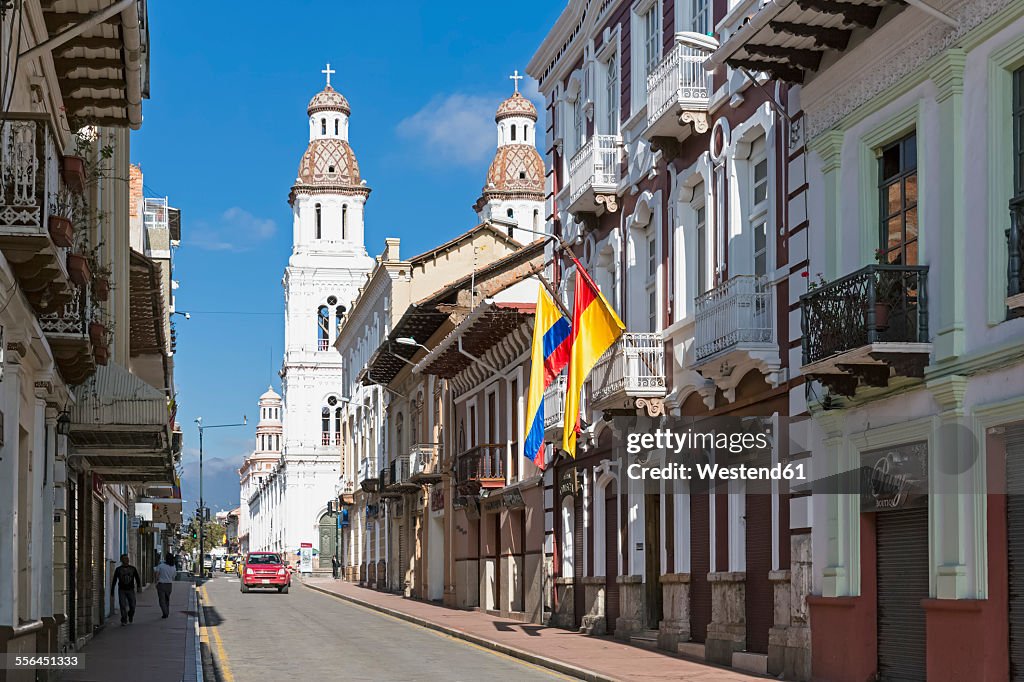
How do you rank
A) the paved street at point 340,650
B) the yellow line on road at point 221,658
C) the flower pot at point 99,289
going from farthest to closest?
the paved street at point 340,650 < the yellow line on road at point 221,658 < the flower pot at point 99,289

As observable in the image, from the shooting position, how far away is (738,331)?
20688 mm

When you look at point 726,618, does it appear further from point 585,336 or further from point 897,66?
point 897,66

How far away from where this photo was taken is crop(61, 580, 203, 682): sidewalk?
20.4 metres

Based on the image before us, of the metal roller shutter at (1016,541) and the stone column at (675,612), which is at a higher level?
Result: the metal roller shutter at (1016,541)

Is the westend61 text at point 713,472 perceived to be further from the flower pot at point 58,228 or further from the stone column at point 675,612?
the flower pot at point 58,228

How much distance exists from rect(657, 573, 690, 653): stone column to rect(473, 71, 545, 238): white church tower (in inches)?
2628

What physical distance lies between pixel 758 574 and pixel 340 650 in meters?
8.11

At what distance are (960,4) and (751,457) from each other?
774cm

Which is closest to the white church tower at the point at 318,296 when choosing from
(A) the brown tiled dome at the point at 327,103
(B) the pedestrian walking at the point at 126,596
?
(A) the brown tiled dome at the point at 327,103

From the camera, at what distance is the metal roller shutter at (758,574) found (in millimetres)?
21000

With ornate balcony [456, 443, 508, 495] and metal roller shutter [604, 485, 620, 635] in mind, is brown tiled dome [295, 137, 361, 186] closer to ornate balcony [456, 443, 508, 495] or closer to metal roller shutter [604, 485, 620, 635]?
ornate balcony [456, 443, 508, 495]

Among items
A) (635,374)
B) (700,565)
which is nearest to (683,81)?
(635,374)

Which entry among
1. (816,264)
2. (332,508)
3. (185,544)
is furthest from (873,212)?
(185,544)

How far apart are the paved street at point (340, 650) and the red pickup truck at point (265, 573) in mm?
13834
